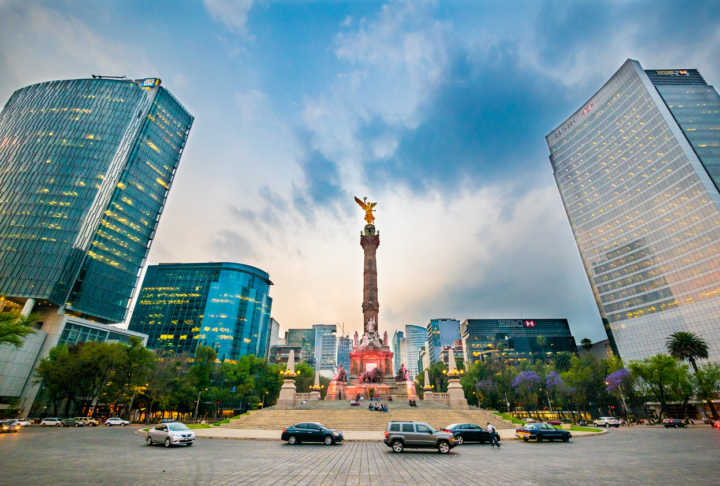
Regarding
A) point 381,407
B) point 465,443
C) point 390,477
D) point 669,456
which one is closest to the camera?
point 390,477

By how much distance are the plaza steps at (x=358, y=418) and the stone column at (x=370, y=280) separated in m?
25.8

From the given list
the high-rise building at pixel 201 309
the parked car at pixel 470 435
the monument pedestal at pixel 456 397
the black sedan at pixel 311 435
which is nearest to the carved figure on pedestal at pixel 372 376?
the monument pedestal at pixel 456 397

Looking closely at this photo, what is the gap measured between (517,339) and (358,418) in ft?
443

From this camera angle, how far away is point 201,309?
114062 mm

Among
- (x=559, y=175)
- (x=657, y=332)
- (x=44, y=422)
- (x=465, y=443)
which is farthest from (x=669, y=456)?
(x=559, y=175)

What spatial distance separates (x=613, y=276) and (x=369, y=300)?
7862cm

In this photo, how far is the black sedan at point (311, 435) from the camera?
2017 centimetres

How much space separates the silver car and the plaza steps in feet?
45.4

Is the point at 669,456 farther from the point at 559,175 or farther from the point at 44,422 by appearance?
the point at 559,175

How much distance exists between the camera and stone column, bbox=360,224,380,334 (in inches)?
2430

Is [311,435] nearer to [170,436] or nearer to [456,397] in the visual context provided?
[170,436]

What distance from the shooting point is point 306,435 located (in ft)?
66.8

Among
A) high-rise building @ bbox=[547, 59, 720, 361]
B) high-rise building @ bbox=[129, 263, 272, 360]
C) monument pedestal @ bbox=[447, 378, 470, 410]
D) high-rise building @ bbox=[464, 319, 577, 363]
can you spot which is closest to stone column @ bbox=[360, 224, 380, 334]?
monument pedestal @ bbox=[447, 378, 470, 410]

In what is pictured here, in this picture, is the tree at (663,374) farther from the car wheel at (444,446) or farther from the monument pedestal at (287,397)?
the monument pedestal at (287,397)
